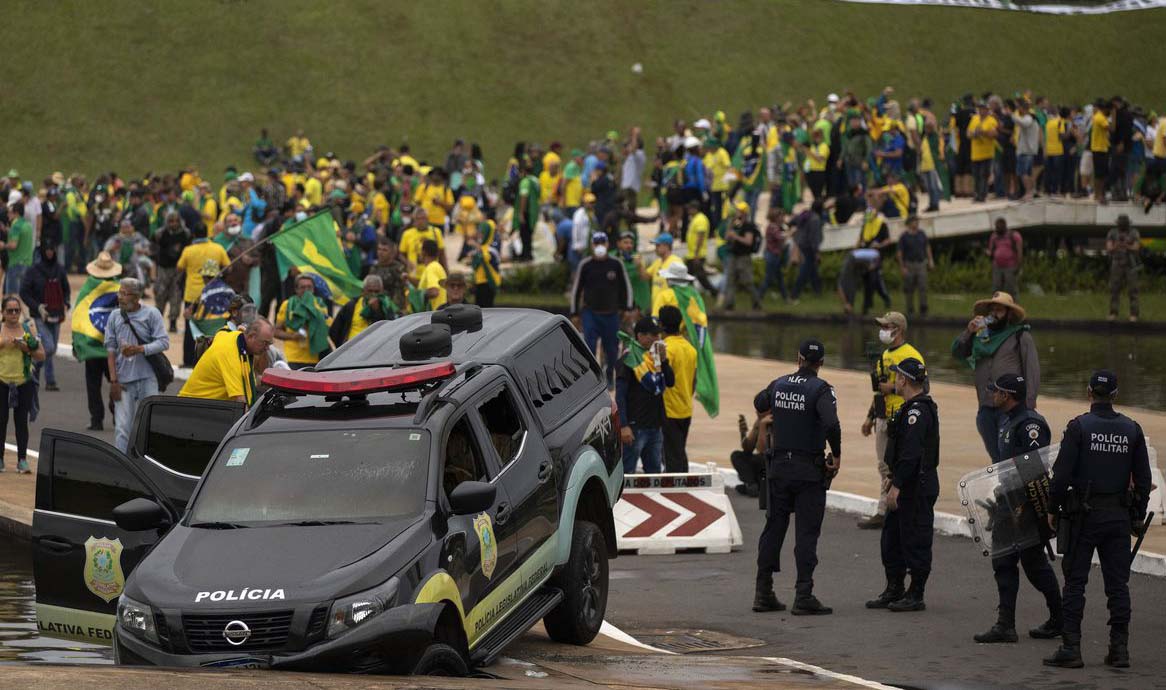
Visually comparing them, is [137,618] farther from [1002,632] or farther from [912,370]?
[912,370]

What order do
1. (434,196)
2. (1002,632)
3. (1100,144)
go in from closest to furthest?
1. (1002,632)
2. (434,196)
3. (1100,144)

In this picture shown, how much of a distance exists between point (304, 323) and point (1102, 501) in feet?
31.8

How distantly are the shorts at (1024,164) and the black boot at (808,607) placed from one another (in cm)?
2554

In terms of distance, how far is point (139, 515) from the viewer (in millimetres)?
9281

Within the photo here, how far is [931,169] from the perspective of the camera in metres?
36.1

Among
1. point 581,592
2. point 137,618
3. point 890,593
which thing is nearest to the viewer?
point 137,618

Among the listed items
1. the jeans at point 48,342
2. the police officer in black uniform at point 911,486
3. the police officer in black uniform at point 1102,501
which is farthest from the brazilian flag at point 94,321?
the police officer in black uniform at point 1102,501

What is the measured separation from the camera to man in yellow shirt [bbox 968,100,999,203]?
1373 inches

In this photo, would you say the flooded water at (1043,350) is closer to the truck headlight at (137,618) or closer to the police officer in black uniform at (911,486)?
the police officer in black uniform at (911,486)

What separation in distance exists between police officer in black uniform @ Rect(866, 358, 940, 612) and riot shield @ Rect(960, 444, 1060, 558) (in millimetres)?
747

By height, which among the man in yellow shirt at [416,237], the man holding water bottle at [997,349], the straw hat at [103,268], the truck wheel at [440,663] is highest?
the man in yellow shirt at [416,237]

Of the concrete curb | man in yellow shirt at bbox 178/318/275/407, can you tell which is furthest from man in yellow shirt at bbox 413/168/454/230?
man in yellow shirt at bbox 178/318/275/407

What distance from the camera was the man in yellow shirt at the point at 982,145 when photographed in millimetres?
34875

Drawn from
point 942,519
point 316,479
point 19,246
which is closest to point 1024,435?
point 942,519
